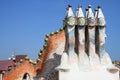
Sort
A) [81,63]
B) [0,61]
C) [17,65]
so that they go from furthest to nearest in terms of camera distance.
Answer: [0,61] < [17,65] < [81,63]

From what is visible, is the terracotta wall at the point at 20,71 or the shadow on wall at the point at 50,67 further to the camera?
the terracotta wall at the point at 20,71

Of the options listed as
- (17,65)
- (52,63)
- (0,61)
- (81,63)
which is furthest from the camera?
(0,61)

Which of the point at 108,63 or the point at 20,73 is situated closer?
the point at 108,63

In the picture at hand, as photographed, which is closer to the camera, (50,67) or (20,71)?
(50,67)

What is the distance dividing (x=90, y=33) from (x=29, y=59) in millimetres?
5185

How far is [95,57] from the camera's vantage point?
16.0 m

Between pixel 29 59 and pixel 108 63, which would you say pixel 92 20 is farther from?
pixel 29 59

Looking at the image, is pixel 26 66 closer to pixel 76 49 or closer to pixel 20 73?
pixel 20 73

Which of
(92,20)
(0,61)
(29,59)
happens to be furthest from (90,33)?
(0,61)

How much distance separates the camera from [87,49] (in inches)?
634

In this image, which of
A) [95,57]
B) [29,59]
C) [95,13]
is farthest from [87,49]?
[29,59]

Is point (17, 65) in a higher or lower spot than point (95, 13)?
lower

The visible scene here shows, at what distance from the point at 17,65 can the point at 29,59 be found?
735mm

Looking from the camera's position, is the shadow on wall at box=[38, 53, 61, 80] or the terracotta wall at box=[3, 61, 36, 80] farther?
the terracotta wall at box=[3, 61, 36, 80]
